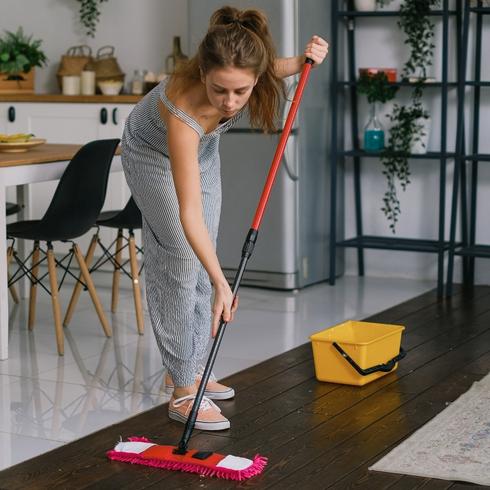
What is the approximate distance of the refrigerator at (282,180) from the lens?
17.7 feet

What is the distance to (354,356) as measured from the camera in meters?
3.63

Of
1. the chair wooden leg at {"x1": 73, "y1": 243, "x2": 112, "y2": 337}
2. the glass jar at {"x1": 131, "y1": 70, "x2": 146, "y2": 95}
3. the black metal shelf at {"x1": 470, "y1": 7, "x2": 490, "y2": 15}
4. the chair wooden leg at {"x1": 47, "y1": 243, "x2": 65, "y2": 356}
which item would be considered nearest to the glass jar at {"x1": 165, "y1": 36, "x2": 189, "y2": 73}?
the glass jar at {"x1": 131, "y1": 70, "x2": 146, "y2": 95}

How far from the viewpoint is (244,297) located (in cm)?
535

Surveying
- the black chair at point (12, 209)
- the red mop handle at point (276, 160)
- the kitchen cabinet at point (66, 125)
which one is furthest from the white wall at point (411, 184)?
the red mop handle at point (276, 160)

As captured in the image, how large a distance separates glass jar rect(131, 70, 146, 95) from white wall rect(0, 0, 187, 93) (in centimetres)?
15

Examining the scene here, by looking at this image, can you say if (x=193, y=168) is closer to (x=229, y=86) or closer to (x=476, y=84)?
(x=229, y=86)

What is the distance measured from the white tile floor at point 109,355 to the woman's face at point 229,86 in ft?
3.65

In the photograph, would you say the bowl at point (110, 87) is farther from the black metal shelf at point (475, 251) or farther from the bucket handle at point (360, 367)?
the bucket handle at point (360, 367)

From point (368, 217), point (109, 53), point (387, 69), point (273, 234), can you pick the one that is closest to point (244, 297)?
point (273, 234)

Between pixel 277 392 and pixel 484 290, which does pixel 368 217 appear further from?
pixel 277 392

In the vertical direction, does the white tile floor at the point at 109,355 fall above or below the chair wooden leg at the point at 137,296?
below

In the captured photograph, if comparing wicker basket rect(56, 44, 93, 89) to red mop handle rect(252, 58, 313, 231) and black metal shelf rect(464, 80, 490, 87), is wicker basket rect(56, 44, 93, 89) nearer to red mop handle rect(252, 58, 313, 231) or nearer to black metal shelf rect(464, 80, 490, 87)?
black metal shelf rect(464, 80, 490, 87)

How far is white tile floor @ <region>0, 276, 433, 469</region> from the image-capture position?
3.30m

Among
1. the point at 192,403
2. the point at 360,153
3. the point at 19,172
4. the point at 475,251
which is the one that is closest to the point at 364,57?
the point at 360,153
